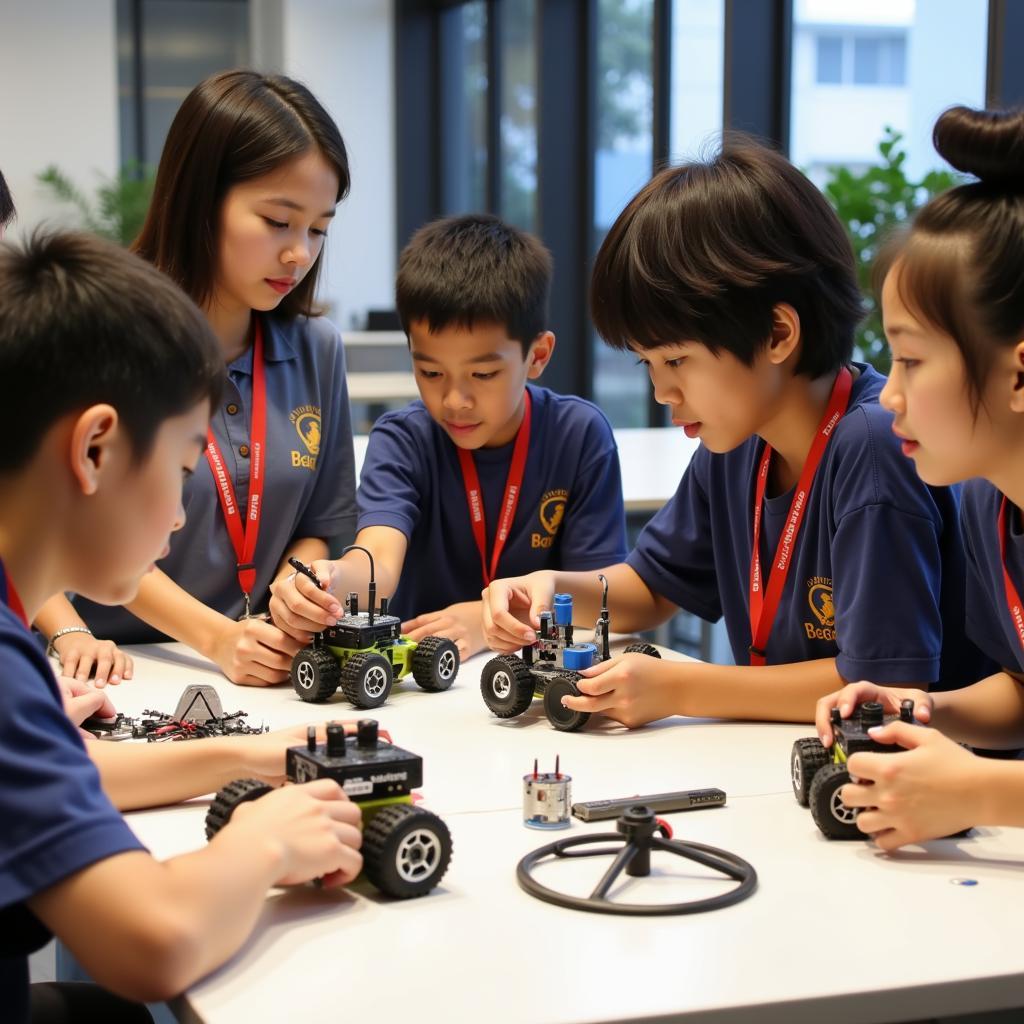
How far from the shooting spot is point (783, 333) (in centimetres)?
192

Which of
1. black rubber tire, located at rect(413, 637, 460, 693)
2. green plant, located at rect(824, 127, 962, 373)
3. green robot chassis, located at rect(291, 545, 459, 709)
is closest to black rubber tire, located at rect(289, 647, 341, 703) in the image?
green robot chassis, located at rect(291, 545, 459, 709)

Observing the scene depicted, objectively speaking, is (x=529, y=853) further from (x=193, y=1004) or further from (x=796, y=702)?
(x=796, y=702)

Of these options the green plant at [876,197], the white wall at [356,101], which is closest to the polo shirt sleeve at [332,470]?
the green plant at [876,197]

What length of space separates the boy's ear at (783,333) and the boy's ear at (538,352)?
0.71 meters

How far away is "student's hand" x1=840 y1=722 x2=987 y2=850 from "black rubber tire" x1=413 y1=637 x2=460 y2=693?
760 millimetres

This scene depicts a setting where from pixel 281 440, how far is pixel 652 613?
0.74m

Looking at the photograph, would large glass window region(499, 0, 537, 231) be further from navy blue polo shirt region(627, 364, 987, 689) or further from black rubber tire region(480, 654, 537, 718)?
black rubber tire region(480, 654, 537, 718)

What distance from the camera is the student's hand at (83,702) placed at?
1642mm

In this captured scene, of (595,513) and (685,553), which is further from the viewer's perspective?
(595,513)

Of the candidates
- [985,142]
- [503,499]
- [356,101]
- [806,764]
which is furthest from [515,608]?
[356,101]

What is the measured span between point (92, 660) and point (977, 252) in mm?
1374

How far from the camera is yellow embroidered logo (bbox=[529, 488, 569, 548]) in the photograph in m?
2.56

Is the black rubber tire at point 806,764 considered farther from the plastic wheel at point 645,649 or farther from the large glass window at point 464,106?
the large glass window at point 464,106

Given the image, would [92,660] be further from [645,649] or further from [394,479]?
[645,649]
